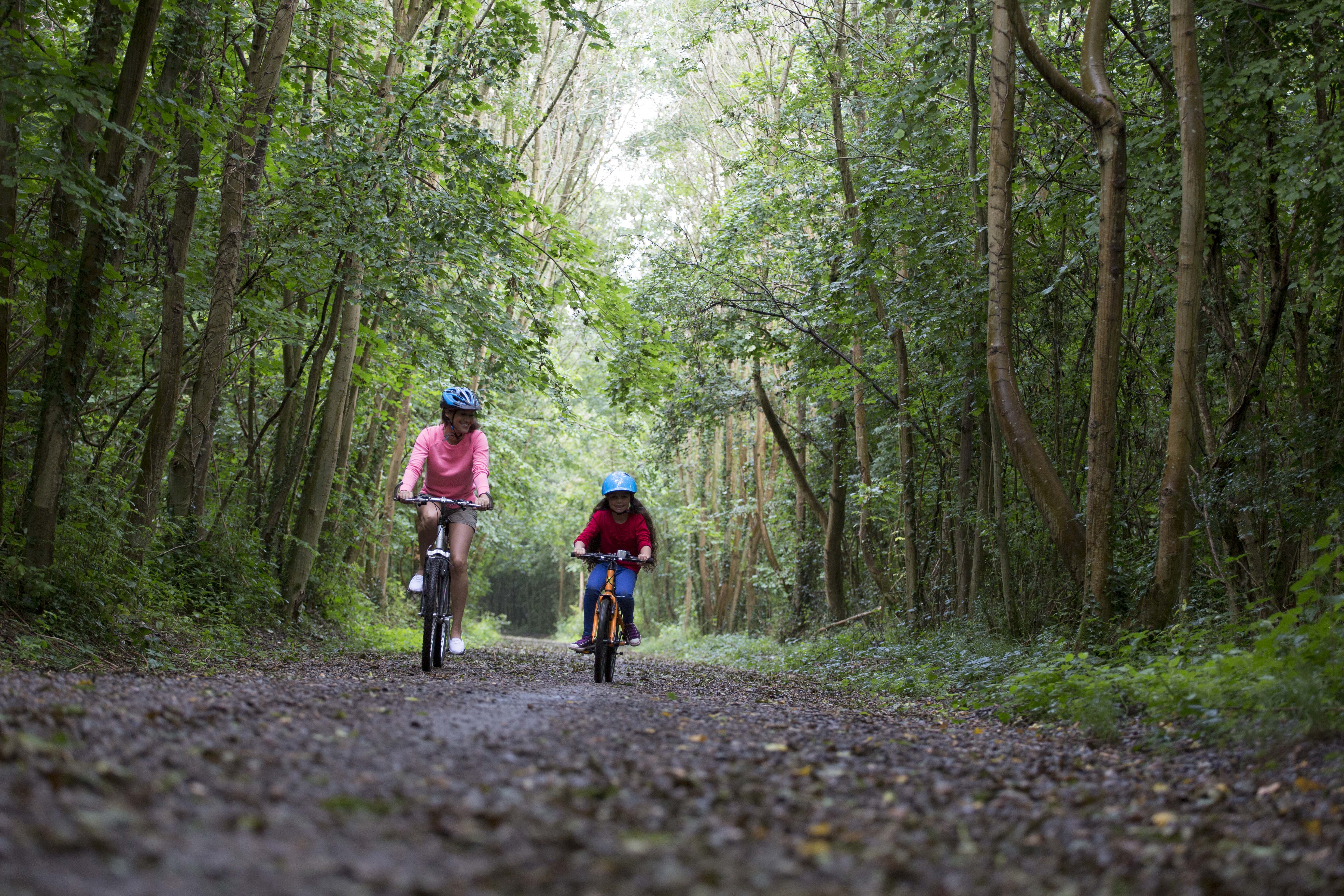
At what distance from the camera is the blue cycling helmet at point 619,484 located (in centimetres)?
881

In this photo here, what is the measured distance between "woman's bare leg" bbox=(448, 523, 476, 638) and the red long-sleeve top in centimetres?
116

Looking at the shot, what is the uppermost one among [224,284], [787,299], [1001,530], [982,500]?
[787,299]

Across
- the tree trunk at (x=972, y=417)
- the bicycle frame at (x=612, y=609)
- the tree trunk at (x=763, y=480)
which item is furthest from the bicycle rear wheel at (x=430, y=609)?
the tree trunk at (x=763, y=480)

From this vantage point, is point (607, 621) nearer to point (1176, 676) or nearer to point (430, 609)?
point (430, 609)

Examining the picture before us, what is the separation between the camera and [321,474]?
12938mm

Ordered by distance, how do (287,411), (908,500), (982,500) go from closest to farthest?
(982,500) < (287,411) < (908,500)

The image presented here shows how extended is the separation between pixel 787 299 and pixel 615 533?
861 centimetres

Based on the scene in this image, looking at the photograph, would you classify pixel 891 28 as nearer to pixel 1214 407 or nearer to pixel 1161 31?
pixel 1161 31

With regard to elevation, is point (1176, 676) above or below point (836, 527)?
below

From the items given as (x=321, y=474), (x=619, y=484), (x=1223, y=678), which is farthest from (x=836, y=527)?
(x=1223, y=678)

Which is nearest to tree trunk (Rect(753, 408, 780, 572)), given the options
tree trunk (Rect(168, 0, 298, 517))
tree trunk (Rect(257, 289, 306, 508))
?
tree trunk (Rect(257, 289, 306, 508))

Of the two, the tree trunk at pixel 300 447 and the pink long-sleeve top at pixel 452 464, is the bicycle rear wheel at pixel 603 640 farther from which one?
the tree trunk at pixel 300 447

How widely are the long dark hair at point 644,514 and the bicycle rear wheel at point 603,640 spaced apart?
58 cm

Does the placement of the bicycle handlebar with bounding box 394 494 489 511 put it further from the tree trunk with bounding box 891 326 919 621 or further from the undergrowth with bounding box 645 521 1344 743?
the tree trunk with bounding box 891 326 919 621
